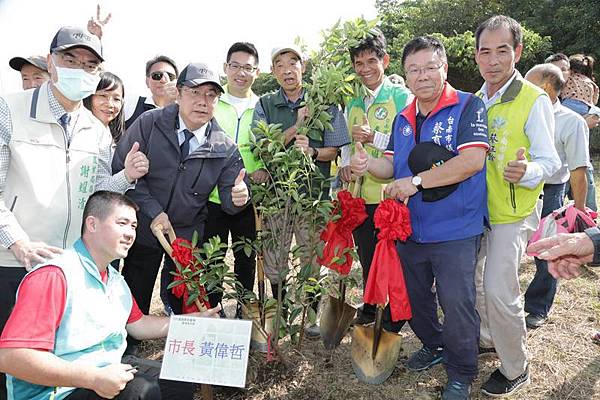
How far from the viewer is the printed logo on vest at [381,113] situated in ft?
12.8

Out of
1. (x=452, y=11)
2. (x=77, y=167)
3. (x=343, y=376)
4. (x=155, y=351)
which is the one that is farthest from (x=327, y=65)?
(x=452, y=11)

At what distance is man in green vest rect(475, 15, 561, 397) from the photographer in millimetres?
2971

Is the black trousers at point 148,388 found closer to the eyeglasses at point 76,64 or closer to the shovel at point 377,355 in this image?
the shovel at point 377,355

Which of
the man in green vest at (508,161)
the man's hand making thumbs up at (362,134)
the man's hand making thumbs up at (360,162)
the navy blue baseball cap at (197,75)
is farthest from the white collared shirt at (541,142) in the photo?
the navy blue baseball cap at (197,75)

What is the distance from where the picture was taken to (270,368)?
11.2ft

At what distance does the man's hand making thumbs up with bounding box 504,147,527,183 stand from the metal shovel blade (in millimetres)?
1794

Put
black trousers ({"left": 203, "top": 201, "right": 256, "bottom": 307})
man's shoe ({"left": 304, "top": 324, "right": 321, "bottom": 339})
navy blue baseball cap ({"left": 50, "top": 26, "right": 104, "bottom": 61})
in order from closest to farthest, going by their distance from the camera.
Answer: navy blue baseball cap ({"left": 50, "top": 26, "right": 104, "bottom": 61}) < black trousers ({"left": 203, "top": 201, "right": 256, "bottom": 307}) < man's shoe ({"left": 304, "top": 324, "right": 321, "bottom": 339})

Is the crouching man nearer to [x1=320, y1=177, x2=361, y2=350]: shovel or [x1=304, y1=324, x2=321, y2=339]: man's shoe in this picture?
[x1=320, y1=177, x2=361, y2=350]: shovel

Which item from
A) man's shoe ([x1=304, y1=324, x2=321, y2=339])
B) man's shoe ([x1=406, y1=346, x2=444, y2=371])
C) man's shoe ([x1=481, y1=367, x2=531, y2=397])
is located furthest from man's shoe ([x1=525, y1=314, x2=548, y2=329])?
man's shoe ([x1=304, y1=324, x2=321, y2=339])

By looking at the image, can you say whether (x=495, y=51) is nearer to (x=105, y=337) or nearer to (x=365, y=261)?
(x=365, y=261)

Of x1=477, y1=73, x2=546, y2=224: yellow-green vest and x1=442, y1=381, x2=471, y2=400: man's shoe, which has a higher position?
x1=477, y1=73, x2=546, y2=224: yellow-green vest

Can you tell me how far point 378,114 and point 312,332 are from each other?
2.04 m

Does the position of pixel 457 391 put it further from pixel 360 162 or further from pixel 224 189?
pixel 224 189

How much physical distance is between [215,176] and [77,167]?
879mm
